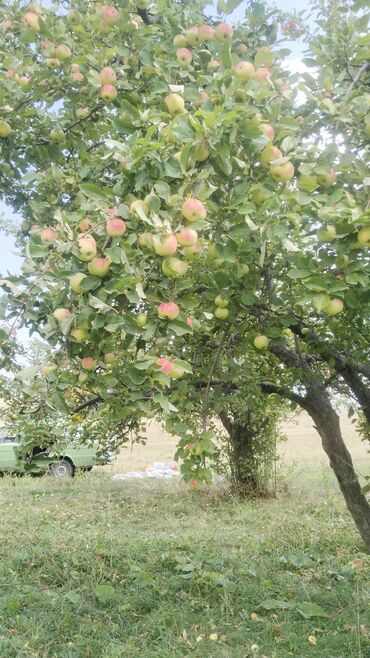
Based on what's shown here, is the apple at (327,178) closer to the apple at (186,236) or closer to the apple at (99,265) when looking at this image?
the apple at (186,236)

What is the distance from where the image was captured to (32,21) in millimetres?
3598

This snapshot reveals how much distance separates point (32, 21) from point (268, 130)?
81.9 inches

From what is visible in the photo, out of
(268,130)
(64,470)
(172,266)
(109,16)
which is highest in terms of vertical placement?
(109,16)

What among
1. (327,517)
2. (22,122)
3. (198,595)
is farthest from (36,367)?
(327,517)

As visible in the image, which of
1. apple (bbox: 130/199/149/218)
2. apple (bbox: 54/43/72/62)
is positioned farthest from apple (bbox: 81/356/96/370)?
apple (bbox: 54/43/72/62)

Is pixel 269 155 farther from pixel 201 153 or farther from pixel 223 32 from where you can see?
pixel 223 32

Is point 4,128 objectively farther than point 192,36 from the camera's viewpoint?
Yes

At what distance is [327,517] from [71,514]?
3743 mm

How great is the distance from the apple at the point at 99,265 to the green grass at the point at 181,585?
101 inches

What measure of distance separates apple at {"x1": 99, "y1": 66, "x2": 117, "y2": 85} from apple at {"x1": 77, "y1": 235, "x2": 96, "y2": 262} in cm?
146

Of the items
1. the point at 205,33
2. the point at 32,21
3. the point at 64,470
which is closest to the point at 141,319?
the point at 205,33

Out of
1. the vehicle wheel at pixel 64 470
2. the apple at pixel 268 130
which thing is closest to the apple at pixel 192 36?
the apple at pixel 268 130

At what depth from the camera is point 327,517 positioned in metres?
8.31

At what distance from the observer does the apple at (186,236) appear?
1.99 meters
